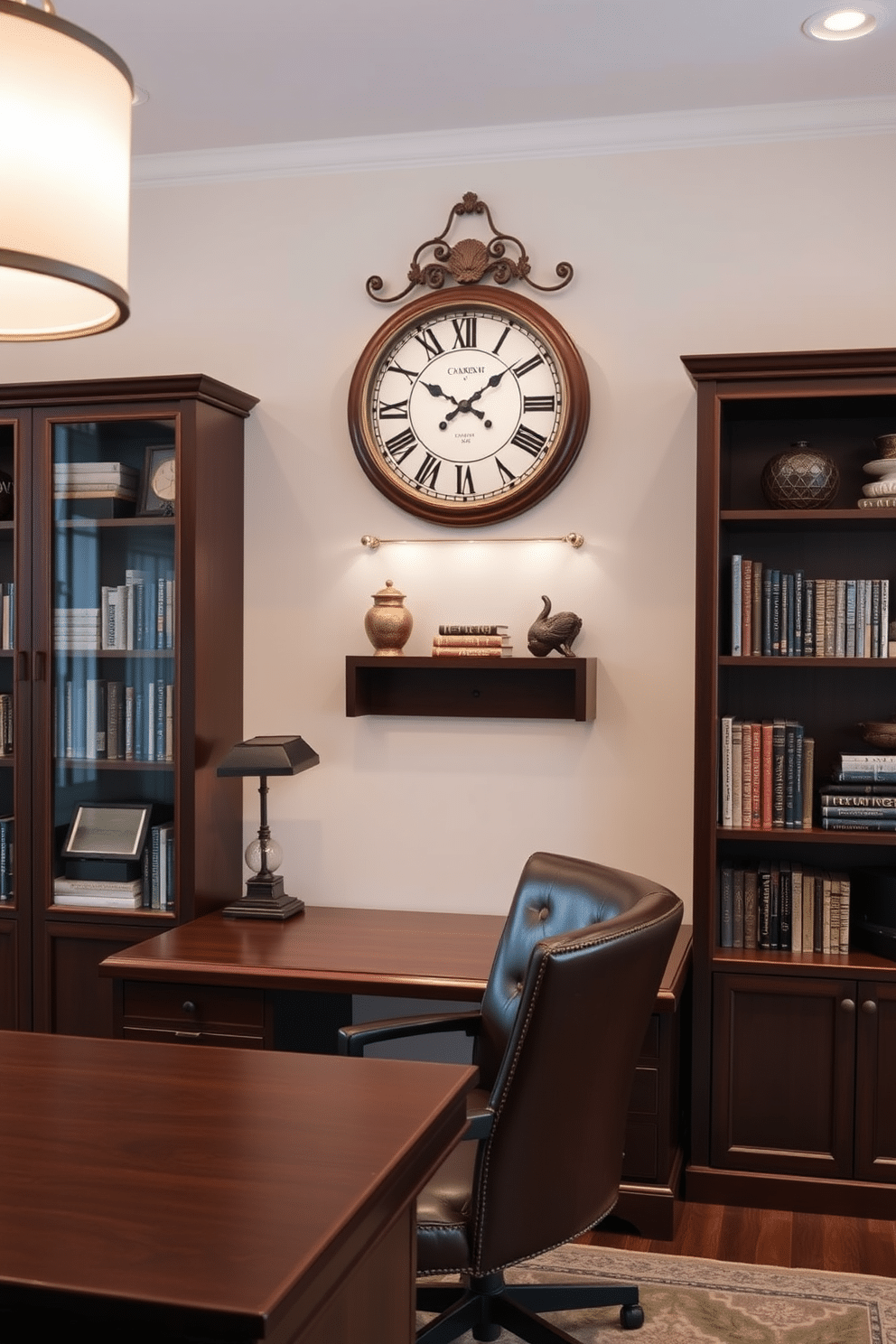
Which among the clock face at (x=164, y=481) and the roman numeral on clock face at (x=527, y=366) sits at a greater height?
the roman numeral on clock face at (x=527, y=366)

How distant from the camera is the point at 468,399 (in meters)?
3.66

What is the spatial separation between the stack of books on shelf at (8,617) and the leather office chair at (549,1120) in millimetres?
1744

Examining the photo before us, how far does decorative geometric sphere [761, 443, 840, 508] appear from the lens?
3.22 meters

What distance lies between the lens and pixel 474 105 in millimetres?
3463

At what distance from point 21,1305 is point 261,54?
2.90 meters

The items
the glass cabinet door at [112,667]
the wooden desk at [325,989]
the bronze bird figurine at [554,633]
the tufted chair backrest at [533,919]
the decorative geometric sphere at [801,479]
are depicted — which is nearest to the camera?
the tufted chair backrest at [533,919]

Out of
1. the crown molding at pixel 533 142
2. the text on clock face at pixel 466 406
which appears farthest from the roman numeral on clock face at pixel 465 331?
the crown molding at pixel 533 142

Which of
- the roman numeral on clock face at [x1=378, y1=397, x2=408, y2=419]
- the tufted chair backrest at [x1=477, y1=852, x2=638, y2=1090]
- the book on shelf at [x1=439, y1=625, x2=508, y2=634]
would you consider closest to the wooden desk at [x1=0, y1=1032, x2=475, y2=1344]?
the tufted chair backrest at [x1=477, y1=852, x2=638, y2=1090]

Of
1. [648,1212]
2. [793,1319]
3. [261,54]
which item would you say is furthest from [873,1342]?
[261,54]

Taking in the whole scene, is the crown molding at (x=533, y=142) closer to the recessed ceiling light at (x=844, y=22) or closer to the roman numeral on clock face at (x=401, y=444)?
the recessed ceiling light at (x=844, y=22)

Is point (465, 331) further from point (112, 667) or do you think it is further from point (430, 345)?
point (112, 667)

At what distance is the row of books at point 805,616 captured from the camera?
3227mm

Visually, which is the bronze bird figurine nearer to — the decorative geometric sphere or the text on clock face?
the text on clock face

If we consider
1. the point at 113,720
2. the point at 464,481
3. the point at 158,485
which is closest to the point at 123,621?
the point at 113,720
